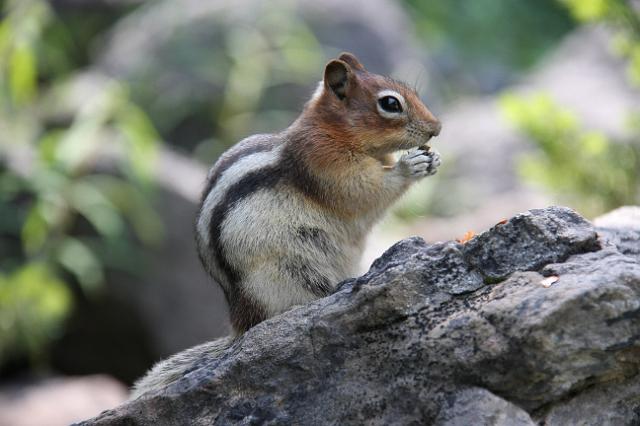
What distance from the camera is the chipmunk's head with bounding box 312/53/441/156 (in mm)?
4215

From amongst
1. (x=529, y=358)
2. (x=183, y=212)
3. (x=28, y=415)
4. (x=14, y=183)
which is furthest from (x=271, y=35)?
(x=529, y=358)

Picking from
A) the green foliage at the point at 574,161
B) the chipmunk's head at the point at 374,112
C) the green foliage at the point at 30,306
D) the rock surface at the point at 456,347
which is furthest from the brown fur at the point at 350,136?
the green foliage at the point at 30,306

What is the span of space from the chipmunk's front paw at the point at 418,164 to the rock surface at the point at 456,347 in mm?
777

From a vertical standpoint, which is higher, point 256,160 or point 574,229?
point 256,160

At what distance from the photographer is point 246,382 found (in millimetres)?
3297

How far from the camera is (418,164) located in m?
4.11

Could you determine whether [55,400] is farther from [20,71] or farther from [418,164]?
[418,164]

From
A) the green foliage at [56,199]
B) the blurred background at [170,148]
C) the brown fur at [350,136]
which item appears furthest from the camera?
the green foliage at [56,199]

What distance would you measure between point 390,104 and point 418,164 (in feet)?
1.11

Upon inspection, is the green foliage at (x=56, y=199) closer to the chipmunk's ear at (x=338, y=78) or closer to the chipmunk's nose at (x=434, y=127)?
the chipmunk's ear at (x=338, y=78)

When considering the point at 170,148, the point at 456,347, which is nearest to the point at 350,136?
the point at 456,347

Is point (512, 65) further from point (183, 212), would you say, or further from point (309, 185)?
point (309, 185)

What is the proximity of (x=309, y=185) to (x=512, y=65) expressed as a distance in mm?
10764

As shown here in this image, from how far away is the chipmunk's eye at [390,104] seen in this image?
421 cm
